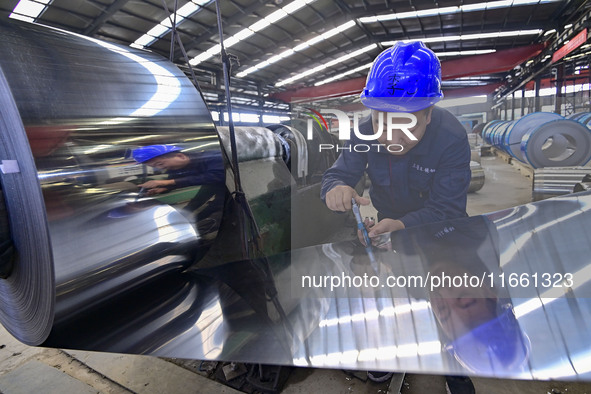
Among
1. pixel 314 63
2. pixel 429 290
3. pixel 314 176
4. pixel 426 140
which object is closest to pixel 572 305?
pixel 429 290

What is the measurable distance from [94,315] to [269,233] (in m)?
0.67

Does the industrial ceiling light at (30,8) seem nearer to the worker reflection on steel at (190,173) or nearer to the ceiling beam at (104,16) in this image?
the ceiling beam at (104,16)

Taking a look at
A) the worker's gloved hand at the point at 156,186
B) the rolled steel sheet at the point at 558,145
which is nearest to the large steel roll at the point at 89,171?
the worker's gloved hand at the point at 156,186

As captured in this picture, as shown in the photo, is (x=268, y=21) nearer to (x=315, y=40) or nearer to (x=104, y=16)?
(x=315, y=40)

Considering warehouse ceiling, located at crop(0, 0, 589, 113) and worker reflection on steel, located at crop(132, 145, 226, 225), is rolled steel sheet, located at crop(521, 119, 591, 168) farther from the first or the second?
worker reflection on steel, located at crop(132, 145, 226, 225)

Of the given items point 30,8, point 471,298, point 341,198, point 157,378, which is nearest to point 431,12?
point 341,198

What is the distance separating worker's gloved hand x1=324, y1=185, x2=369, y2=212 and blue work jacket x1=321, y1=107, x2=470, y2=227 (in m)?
0.02

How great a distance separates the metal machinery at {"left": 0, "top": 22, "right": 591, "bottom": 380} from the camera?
61 centimetres

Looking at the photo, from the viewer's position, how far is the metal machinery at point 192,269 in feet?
2.01

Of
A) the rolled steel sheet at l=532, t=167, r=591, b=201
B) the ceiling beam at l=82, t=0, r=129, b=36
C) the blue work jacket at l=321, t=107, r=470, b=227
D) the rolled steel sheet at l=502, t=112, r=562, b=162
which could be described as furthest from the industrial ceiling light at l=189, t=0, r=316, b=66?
the rolled steel sheet at l=502, t=112, r=562, b=162

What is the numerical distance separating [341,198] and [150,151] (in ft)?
2.14

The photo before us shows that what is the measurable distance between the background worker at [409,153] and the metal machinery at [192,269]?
0.11 metres

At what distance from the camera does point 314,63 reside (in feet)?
5.16

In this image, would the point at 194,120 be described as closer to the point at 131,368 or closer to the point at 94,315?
the point at 94,315
